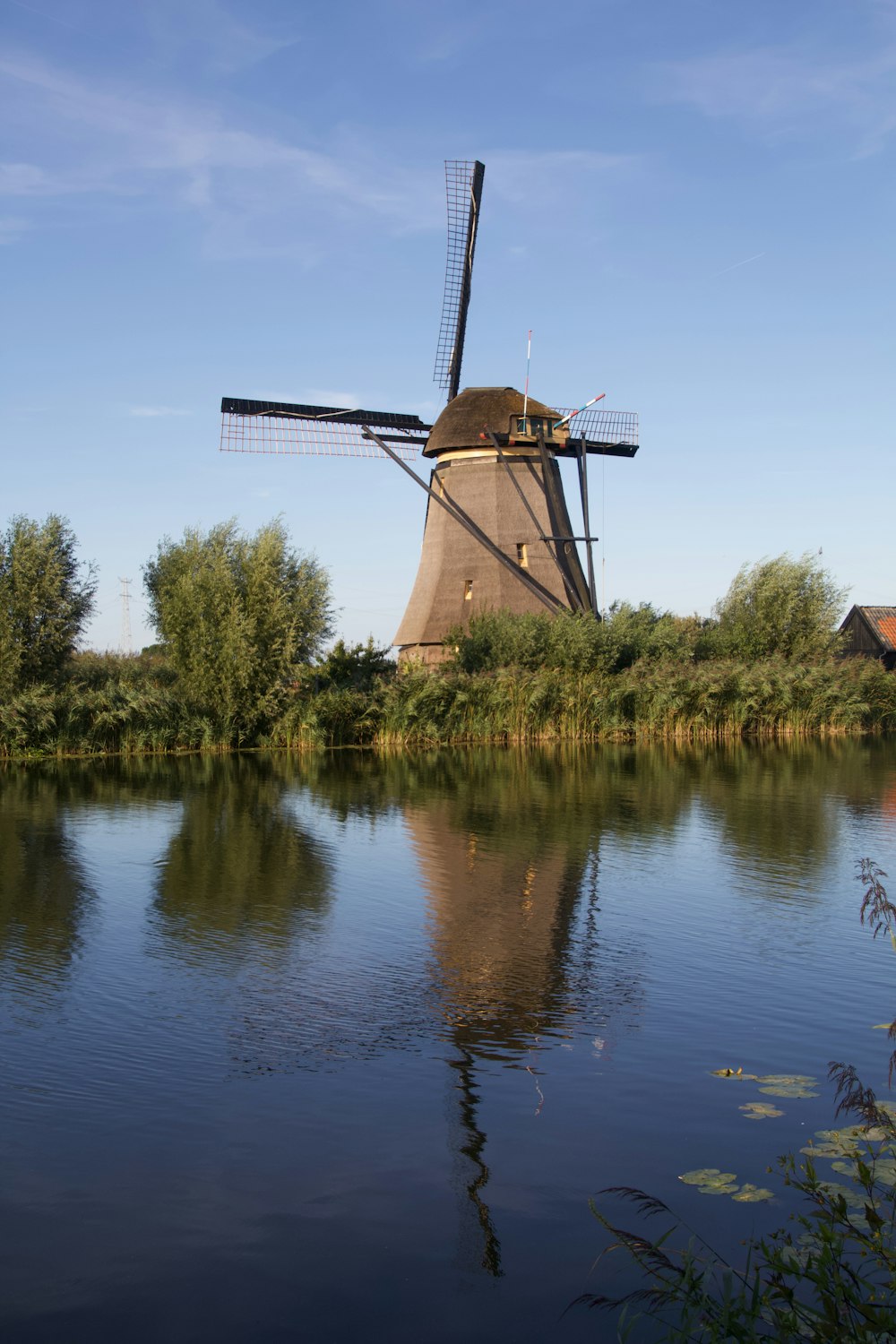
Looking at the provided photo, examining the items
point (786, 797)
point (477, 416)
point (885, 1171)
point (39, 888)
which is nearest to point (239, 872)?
point (39, 888)

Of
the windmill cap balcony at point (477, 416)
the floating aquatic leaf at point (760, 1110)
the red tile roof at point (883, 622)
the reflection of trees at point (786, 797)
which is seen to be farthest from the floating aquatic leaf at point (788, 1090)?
the red tile roof at point (883, 622)

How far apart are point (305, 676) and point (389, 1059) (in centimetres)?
2028

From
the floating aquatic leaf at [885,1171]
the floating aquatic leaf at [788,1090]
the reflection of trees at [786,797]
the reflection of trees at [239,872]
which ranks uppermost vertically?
the reflection of trees at [786,797]

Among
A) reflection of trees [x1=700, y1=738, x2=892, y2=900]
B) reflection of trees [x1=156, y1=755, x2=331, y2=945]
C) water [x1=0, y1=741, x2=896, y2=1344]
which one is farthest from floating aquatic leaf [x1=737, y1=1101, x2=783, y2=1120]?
reflection of trees [x1=700, y1=738, x2=892, y2=900]

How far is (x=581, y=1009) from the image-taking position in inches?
241

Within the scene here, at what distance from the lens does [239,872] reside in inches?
404

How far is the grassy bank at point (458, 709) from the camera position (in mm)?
23422

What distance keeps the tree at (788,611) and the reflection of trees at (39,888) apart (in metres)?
24.9

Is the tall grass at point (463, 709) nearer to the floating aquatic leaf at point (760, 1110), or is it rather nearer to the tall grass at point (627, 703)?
the tall grass at point (627, 703)

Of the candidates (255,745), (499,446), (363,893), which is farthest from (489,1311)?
(499,446)

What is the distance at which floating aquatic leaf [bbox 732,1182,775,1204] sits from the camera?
3.91 m

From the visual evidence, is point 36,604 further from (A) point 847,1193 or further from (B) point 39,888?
(A) point 847,1193

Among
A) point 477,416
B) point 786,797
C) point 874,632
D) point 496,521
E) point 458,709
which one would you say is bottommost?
point 786,797

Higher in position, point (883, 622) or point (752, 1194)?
point (883, 622)
